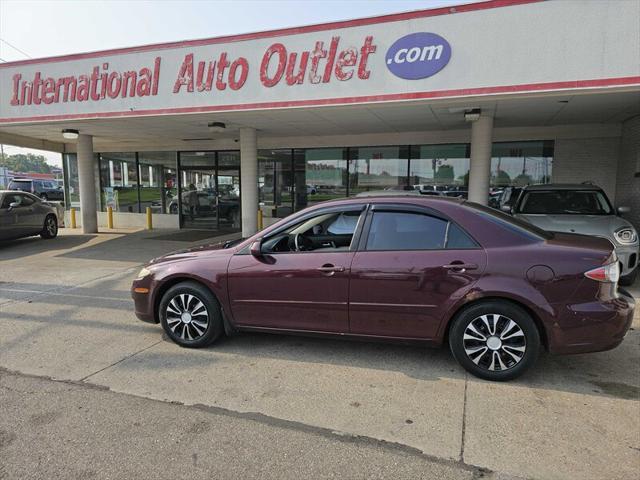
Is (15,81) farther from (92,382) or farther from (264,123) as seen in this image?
(92,382)

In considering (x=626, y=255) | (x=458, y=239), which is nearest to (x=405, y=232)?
(x=458, y=239)

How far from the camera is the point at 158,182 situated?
17359 millimetres

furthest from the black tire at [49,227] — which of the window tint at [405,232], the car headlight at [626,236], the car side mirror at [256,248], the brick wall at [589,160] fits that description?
the brick wall at [589,160]

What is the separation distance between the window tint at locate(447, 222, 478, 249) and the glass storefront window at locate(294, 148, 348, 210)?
10.6m

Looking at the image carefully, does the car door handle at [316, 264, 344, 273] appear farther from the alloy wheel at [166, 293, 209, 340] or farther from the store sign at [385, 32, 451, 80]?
the store sign at [385, 32, 451, 80]

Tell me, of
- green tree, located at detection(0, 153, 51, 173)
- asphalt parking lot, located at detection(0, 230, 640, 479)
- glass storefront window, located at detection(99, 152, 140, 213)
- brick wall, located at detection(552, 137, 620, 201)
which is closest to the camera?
asphalt parking lot, located at detection(0, 230, 640, 479)

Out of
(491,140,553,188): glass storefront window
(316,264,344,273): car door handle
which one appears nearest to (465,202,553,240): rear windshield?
(316,264,344,273): car door handle

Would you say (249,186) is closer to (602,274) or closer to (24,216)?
(24,216)

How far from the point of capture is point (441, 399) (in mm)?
3459

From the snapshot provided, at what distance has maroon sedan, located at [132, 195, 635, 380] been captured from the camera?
11.6 feet

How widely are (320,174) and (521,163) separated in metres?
6.24

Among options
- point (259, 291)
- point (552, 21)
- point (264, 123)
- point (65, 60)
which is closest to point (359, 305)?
point (259, 291)

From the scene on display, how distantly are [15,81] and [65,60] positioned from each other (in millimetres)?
1738

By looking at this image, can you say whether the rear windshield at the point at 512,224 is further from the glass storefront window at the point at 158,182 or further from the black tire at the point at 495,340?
the glass storefront window at the point at 158,182
